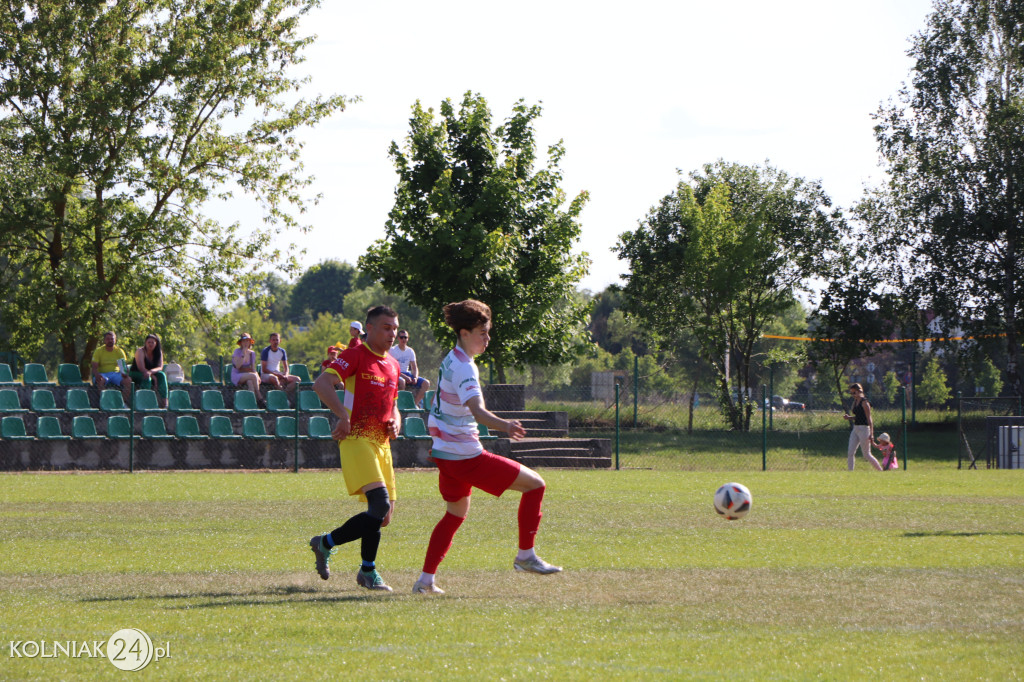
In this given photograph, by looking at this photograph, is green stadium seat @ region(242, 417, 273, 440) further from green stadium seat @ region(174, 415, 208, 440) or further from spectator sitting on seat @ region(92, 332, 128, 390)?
spectator sitting on seat @ region(92, 332, 128, 390)

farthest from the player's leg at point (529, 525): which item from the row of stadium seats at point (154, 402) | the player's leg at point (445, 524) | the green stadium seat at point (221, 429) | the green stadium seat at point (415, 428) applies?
the green stadium seat at point (221, 429)

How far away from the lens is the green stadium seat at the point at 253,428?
21844mm

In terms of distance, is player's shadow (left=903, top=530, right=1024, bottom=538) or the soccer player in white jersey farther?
player's shadow (left=903, top=530, right=1024, bottom=538)

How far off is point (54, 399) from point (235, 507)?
34.1 ft

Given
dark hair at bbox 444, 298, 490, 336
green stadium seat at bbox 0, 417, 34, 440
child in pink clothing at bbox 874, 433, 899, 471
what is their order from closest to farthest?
1. dark hair at bbox 444, 298, 490, 336
2. green stadium seat at bbox 0, 417, 34, 440
3. child in pink clothing at bbox 874, 433, 899, 471

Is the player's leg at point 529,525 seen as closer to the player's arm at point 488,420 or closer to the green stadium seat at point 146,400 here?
the player's arm at point 488,420

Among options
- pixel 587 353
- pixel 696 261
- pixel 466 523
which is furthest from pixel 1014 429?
pixel 466 523

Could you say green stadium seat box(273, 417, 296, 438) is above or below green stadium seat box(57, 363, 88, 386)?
below

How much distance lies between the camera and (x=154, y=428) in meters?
21.2

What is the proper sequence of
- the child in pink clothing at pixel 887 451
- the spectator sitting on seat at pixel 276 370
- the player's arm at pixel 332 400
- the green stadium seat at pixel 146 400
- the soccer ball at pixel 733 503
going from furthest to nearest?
the child in pink clothing at pixel 887 451, the spectator sitting on seat at pixel 276 370, the green stadium seat at pixel 146 400, the soccer ball at pixel 733 503, the player's arm at pixel 332 400

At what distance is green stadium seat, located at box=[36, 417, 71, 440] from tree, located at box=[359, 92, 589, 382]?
1215 centimetres

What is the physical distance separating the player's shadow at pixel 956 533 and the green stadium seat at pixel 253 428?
542 inches

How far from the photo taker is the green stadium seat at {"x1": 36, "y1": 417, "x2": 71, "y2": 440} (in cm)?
2049

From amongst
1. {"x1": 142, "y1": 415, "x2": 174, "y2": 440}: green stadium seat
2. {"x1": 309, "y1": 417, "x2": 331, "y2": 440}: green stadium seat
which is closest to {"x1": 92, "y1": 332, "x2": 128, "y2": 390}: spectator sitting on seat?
{"x1": 142, "y1": 415, "x2": 174, "y2": 440}: green stadium seat
